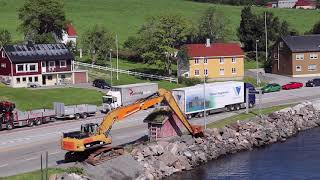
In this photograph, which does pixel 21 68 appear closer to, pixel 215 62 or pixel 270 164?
pixel 215 62

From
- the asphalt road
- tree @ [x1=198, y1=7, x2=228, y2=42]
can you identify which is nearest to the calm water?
the asphalt road

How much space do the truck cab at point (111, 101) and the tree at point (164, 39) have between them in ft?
94.1

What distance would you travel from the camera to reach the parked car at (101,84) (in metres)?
102

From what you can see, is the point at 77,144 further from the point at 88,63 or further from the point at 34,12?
the point at 34,12

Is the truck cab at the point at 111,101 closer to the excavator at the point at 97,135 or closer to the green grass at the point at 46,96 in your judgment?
the green grass at the point at 46,96

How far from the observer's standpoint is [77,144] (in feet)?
183

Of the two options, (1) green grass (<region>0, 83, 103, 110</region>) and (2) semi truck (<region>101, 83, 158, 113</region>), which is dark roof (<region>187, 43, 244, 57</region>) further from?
(2) semi truck (<region>101, 83, 158, 113</region>)

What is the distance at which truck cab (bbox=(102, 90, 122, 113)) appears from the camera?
84750 mm

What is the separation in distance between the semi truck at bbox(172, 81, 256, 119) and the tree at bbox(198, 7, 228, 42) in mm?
58978

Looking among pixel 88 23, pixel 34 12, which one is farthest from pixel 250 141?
pixel 88 23

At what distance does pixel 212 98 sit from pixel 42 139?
22909 millimetres

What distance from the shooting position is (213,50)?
118 meters

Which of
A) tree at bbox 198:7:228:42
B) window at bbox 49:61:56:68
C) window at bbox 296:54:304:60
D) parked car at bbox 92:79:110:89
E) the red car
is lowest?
the red car

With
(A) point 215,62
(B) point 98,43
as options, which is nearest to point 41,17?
(B) point 98,43
